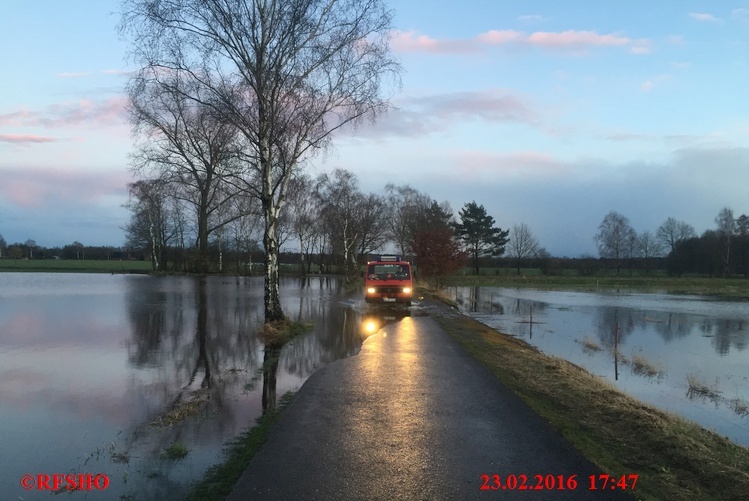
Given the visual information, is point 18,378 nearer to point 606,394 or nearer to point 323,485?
point 323,485

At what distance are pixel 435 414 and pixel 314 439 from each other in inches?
79.7

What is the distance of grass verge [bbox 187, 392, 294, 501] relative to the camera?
205 inches

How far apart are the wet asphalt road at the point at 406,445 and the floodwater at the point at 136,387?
86 cm

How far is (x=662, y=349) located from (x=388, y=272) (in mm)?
13209

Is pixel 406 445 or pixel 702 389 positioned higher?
pixel 406 445

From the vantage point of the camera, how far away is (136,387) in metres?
9.89

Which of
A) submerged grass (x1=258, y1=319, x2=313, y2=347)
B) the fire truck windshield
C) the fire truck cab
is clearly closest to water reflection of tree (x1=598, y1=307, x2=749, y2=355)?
the fire truck cab

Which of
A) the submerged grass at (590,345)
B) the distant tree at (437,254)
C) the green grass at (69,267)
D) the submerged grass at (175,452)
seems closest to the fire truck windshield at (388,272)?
the submerged grass at (590,345)

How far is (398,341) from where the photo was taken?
15570mm

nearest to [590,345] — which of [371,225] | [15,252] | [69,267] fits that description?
[371,225]

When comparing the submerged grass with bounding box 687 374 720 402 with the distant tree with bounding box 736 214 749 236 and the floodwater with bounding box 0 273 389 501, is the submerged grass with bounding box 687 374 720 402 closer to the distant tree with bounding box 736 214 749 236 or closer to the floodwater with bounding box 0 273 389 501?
the floodwater with bounding box 0 273 389 501

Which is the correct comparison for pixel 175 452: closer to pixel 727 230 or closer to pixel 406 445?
pixel 406 445

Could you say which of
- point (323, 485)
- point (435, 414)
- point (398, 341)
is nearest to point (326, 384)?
point (435, 414)

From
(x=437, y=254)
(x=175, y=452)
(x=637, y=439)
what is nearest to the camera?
(x=175, y=452)
